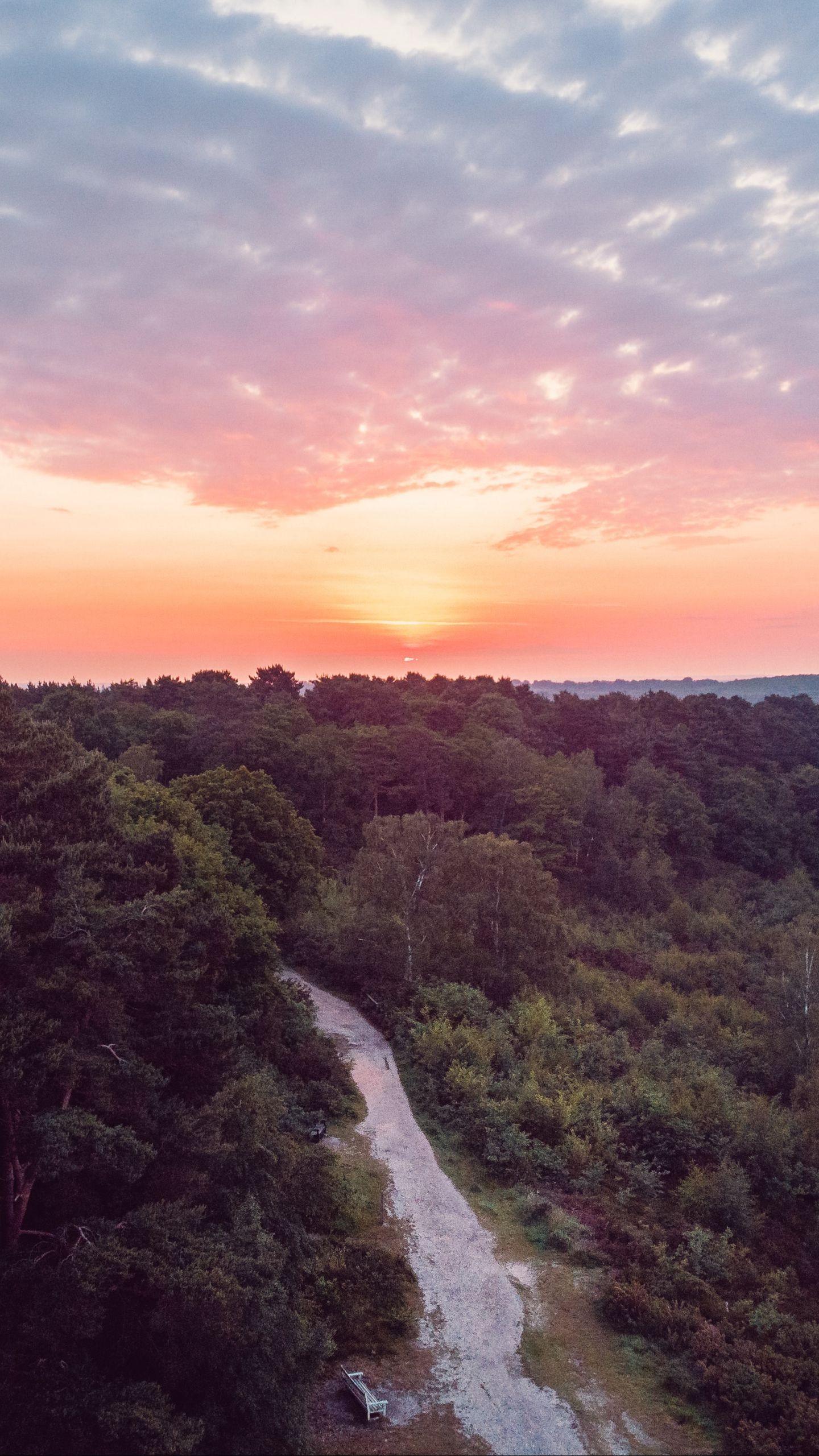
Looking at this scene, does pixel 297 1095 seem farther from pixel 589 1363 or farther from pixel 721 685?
pixel 721 685

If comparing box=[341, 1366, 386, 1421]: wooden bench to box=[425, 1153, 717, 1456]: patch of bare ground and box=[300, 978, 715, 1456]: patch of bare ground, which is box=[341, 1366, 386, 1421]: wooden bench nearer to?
box=[300, 978, 715, 1456]: patch of bare ground

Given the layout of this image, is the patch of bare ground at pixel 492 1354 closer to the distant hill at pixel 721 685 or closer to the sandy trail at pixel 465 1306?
the sandy trail at pixel 465 1306

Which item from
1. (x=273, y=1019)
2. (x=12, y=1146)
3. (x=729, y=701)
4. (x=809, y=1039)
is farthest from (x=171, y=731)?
(x=729, y=701)

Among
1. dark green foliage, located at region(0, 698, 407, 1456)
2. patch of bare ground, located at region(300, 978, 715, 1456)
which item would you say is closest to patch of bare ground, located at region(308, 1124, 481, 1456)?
patch of bare ground, located at region(300, 978, 715, 1456)

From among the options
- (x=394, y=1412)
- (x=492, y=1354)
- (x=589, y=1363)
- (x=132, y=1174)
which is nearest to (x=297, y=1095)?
(x=492, y=1354)

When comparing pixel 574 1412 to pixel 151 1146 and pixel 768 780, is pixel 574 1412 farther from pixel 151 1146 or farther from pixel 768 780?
pixel 768 780

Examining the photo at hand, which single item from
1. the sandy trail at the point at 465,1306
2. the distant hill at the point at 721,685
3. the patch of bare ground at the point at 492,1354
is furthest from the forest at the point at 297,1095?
the distant hill at the point at 721,685
